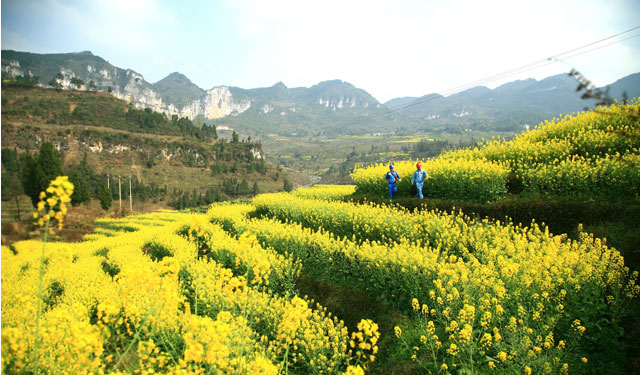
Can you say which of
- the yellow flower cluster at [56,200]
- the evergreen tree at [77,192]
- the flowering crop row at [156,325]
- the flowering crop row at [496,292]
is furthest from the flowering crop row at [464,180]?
the evergreen tree at [77,192]

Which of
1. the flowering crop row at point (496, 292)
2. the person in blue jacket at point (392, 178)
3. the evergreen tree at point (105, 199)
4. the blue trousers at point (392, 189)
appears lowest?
the evergreen tree at point (105, 199)

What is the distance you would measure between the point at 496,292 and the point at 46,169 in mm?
8903

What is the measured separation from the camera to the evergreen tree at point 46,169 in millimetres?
5021

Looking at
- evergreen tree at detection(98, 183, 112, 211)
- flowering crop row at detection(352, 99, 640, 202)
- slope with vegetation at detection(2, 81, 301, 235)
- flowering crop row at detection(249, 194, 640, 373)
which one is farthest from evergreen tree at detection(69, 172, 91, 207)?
slope with vegetation at detection(2, 81, 301, 235)

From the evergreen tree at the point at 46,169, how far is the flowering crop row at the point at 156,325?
1.05 m

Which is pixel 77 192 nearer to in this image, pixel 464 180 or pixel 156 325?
pixel 156 325

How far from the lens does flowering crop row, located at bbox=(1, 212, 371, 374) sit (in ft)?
9.92

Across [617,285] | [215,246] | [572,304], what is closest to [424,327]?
[572,304]

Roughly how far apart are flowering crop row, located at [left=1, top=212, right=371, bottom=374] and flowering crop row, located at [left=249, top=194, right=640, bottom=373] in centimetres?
158

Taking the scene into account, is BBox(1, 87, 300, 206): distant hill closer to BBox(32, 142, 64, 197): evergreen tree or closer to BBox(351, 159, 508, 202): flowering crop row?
BBox(32, 142, 64, 197): evergreen tree

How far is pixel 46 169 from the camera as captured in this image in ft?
20.9

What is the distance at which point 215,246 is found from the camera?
1033 cm

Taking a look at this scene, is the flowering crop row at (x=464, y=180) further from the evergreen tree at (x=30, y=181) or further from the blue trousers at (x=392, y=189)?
the evergreen tree at (x=30, y=181)

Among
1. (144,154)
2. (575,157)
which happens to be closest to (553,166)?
(575,157)
